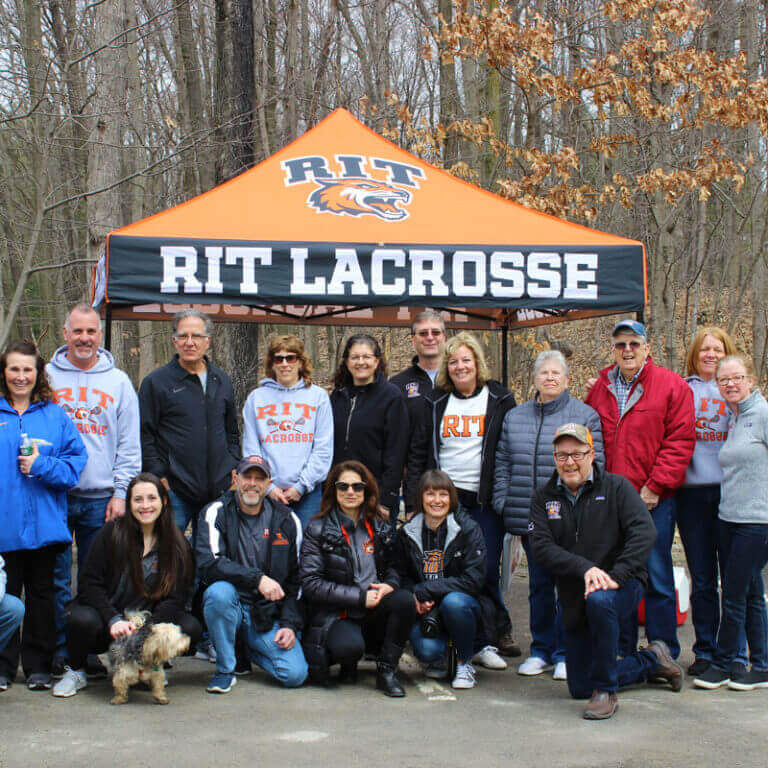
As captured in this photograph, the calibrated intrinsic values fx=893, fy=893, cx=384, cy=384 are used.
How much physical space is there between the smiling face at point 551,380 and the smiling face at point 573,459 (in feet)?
1.76

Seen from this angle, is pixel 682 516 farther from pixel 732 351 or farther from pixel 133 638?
pixel 133 638

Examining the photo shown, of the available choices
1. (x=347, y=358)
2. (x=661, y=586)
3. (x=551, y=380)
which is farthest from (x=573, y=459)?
(x=347, y=358)

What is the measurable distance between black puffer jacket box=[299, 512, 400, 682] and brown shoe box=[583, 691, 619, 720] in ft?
3.82

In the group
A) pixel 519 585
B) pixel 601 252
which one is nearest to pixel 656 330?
pixel 519 585

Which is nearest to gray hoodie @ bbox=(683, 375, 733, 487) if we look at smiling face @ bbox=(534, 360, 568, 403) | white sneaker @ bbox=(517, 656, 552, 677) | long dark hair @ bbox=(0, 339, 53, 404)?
smiling face @ bbox=(534, 360, 568, 403)

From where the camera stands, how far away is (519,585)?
7.46 m

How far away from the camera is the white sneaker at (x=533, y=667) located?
497cm

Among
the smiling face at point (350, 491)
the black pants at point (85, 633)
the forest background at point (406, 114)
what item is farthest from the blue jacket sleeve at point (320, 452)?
the forest background at point (406, 114)

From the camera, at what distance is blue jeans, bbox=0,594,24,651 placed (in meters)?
4.33

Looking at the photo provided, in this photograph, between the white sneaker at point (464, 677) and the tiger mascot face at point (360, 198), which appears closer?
the white sneaker at point (464, 677)

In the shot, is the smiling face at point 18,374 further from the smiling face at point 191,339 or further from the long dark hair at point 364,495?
the long dark hair at point 364,495

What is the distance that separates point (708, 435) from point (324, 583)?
89.6 inches

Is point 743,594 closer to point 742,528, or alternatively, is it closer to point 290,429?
point 742,528

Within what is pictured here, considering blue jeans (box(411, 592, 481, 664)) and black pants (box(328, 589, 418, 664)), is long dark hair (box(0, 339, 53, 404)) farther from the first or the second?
blue jeans (box(411, 592, 481, 664))
